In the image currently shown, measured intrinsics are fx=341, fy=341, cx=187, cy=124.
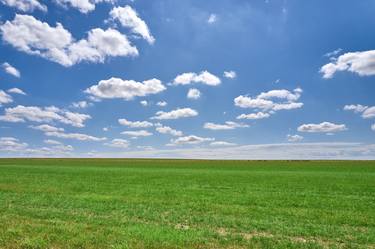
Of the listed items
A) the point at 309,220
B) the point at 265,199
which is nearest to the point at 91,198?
the point at 265,199

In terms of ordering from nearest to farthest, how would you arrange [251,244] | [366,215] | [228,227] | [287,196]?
[251,244] < [228,227] < [366,215] < [287,196]

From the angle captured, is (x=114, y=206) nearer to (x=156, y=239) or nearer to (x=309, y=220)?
(x=156, y=239)

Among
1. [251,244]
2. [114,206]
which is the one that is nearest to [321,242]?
[251,244]

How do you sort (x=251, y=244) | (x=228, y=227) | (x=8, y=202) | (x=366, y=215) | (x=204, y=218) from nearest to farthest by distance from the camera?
1. (x=251, y=244)
2. (x=228, y=227)
3. (x=204, y=218)
4. (x=366, y=215)
5. (x=8, y=202)

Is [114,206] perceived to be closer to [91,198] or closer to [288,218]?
[91,198]

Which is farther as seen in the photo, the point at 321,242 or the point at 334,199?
the point at 334,199

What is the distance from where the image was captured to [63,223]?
14.0 meters

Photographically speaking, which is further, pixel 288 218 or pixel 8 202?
pixel 8 202

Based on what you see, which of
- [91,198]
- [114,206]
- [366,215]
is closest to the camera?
[366,215]

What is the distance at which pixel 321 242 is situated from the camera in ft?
38.7

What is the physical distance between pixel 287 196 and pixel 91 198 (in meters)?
13.8

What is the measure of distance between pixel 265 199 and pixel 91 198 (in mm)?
11560

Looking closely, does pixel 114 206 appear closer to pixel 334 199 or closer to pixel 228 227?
pixel 228 227

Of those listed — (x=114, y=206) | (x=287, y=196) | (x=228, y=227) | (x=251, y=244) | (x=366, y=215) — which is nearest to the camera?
(x=251, y=244)
